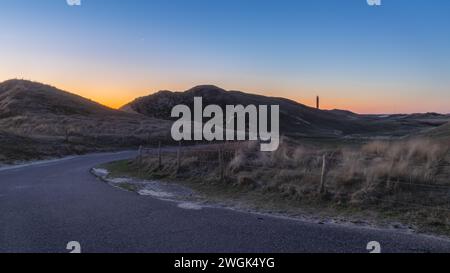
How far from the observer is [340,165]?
17.2 m

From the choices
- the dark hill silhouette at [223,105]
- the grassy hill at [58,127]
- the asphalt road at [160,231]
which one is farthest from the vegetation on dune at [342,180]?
the dark hill silhouette at [223,105]

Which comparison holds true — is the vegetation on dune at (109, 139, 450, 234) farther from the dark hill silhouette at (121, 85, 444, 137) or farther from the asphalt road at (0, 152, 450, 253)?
the dark hill silhouette at (121, 85, 444, 137)

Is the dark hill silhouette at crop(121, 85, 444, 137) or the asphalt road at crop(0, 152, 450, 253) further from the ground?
the dark hill silhouette at crop(121, 85, 444, 137)

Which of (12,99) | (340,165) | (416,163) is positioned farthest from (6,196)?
(12,99)

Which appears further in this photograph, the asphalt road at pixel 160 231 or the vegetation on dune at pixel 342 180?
the vegetation on dune at pixel 342 180

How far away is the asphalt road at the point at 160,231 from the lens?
9.05 metres

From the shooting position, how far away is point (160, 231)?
34.2 feet

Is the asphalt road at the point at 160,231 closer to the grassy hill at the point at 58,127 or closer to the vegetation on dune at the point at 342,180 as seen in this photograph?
the vegetation on dune at the point at 342,180

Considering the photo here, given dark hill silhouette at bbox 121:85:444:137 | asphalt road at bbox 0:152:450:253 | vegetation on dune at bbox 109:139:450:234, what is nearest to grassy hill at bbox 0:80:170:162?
vegetation on dune at bbox 109:139:450:234

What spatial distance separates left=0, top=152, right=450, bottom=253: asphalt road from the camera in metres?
9.05

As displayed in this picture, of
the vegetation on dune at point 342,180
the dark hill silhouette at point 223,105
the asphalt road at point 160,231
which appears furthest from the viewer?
the dark hill silhouette at point 223,105

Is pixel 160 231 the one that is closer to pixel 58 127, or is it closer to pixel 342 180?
pixel 342 180
